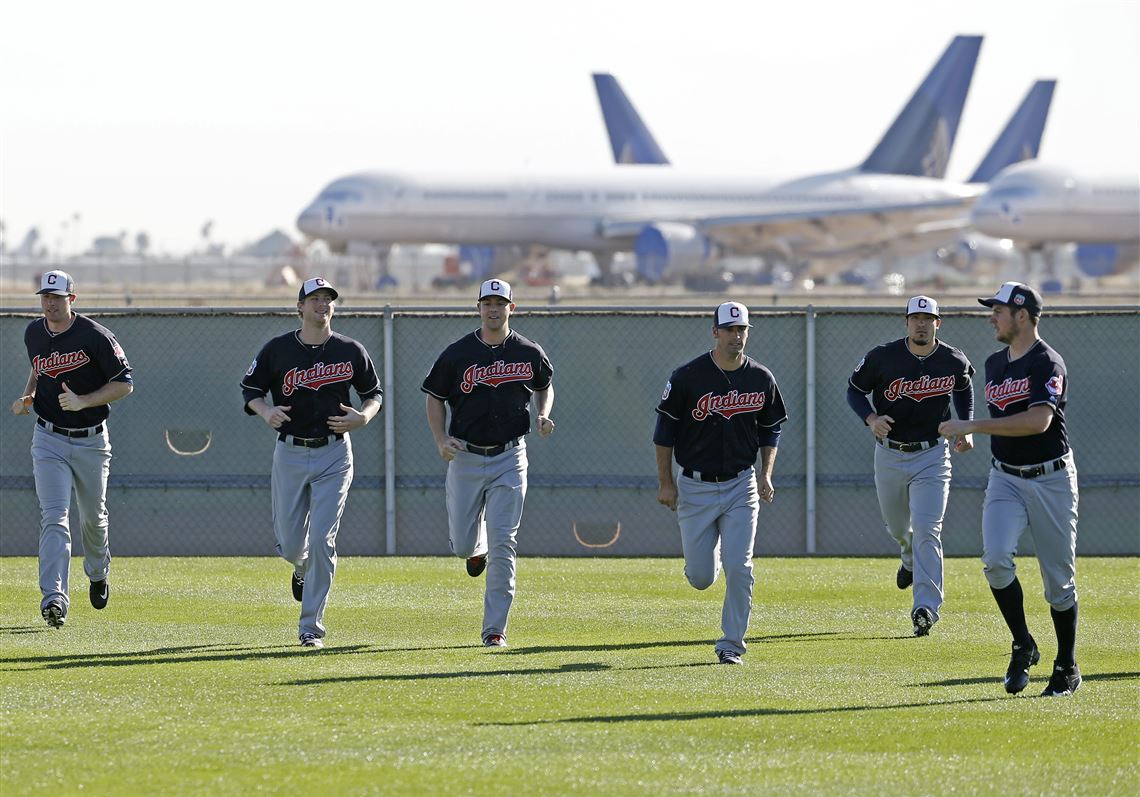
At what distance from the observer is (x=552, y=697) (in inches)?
311

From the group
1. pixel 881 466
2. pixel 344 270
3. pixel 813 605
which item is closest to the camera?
pixel 881 466

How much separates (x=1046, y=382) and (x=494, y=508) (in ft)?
9.75

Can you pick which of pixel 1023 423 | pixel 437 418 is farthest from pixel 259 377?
pixel 1023 423

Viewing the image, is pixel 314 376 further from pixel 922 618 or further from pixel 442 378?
pixel 922 618

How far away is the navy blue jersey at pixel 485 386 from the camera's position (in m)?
9.39

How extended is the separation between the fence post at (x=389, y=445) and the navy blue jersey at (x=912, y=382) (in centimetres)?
489

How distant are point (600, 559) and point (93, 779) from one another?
7.70 metres

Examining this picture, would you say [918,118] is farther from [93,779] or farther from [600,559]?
[93,779]

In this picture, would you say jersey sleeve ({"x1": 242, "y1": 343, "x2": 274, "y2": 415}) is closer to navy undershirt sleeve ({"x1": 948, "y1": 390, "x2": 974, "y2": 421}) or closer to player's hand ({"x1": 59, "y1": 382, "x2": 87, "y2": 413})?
player's hand ({"x1": 59, "y1": 382, "x2": 87, "y2": 413})

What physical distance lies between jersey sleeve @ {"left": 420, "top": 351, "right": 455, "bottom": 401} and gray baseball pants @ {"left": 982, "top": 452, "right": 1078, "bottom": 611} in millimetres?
2914

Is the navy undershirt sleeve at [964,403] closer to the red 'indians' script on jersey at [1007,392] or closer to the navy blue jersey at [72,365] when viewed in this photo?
the red 'indians' script on jersey at [1007,392]

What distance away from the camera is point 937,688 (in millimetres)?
8242

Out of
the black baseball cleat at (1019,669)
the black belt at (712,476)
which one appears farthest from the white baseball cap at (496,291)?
the black baseball cleat at (1019,669)


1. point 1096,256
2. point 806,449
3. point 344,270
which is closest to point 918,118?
point 1096,256
